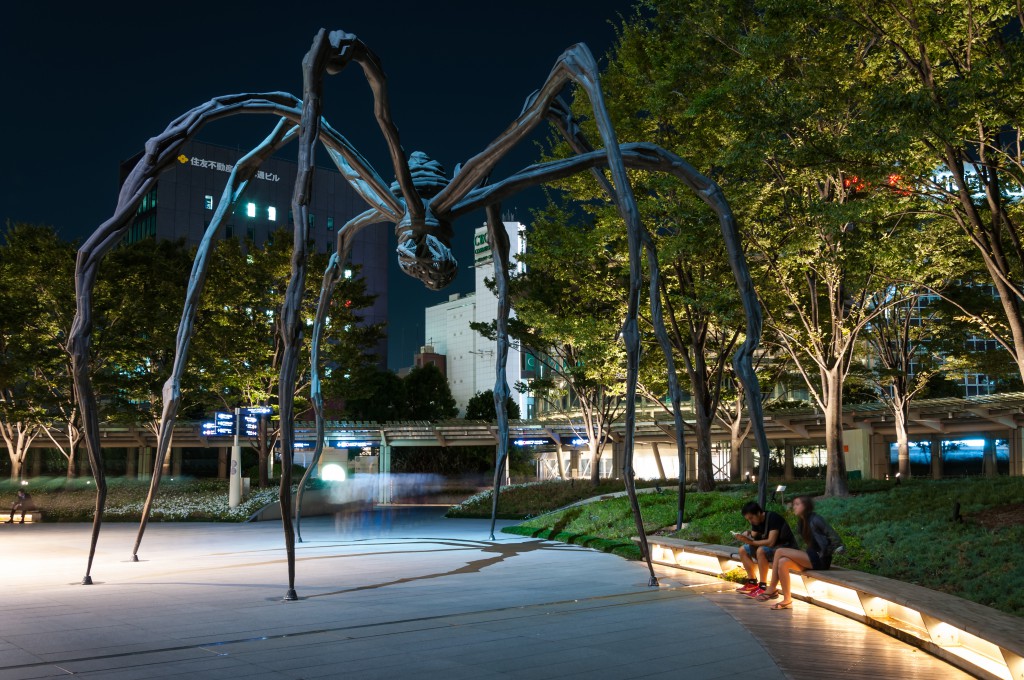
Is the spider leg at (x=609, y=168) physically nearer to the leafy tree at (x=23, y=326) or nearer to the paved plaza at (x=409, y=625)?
the paved plaza at (x=409, y=625)

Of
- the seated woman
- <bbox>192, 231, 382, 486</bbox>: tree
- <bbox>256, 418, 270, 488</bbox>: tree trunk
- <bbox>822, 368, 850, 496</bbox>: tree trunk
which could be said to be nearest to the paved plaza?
the seated woman

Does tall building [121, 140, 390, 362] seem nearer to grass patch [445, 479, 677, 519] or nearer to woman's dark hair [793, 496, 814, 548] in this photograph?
grass patch [445, 479, 677, 519]

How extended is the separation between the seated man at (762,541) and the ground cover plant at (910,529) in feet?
6.27

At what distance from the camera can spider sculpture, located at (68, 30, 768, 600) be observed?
17.1 ft

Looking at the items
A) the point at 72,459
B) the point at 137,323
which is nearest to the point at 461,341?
the point at 72,459

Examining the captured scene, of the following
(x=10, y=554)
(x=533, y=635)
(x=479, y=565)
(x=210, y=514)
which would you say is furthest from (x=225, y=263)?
(x=533, y=635)

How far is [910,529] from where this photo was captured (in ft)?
34.9

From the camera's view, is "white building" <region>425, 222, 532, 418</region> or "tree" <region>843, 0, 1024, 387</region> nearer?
"tree" <region>843, 0, 1024, 387</region>

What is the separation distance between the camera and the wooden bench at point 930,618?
4496 millimetres

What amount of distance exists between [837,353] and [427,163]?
10826mm

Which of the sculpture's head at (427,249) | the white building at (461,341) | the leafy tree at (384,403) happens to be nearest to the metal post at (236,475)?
the sculpture's head at (427,249)

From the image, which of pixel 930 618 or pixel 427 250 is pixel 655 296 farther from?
pixel 930 618

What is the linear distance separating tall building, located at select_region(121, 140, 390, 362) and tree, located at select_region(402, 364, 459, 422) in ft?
25.4

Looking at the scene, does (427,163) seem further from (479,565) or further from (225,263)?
(225,263)
